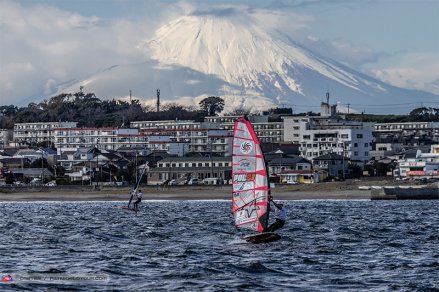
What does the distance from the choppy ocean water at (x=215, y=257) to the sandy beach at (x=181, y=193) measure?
42.9 metres

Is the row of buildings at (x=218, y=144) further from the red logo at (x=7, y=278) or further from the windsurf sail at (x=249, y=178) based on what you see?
the red logo at (x=7, y=278)

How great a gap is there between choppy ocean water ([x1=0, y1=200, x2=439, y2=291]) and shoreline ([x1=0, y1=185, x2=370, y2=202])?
4280 cm

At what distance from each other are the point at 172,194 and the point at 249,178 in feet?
215

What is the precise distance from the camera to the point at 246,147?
120 ft

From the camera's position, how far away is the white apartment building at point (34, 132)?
191m

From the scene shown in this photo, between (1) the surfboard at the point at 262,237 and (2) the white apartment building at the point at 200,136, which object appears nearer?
(1) the surfboard at the point at 262,237

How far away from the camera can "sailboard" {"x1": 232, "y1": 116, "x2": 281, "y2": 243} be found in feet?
120

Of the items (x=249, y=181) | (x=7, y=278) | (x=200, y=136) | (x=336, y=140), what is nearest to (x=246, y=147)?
(x=249, y=181)

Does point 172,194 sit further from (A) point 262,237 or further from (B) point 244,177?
(B) point 244,177

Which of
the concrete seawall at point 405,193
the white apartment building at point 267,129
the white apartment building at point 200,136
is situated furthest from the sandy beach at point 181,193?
the white apartment building at point 267,129

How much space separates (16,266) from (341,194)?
67241mm

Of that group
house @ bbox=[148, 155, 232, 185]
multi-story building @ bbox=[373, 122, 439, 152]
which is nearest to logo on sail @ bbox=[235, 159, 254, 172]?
house @ bbox=[148, 155, 232, 185]

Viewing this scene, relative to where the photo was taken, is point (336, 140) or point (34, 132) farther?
point (34, 132)

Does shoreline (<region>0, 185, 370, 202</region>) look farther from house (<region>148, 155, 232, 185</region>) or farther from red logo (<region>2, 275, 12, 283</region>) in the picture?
red logo (<region>2, 275, 12, 283</region>)
